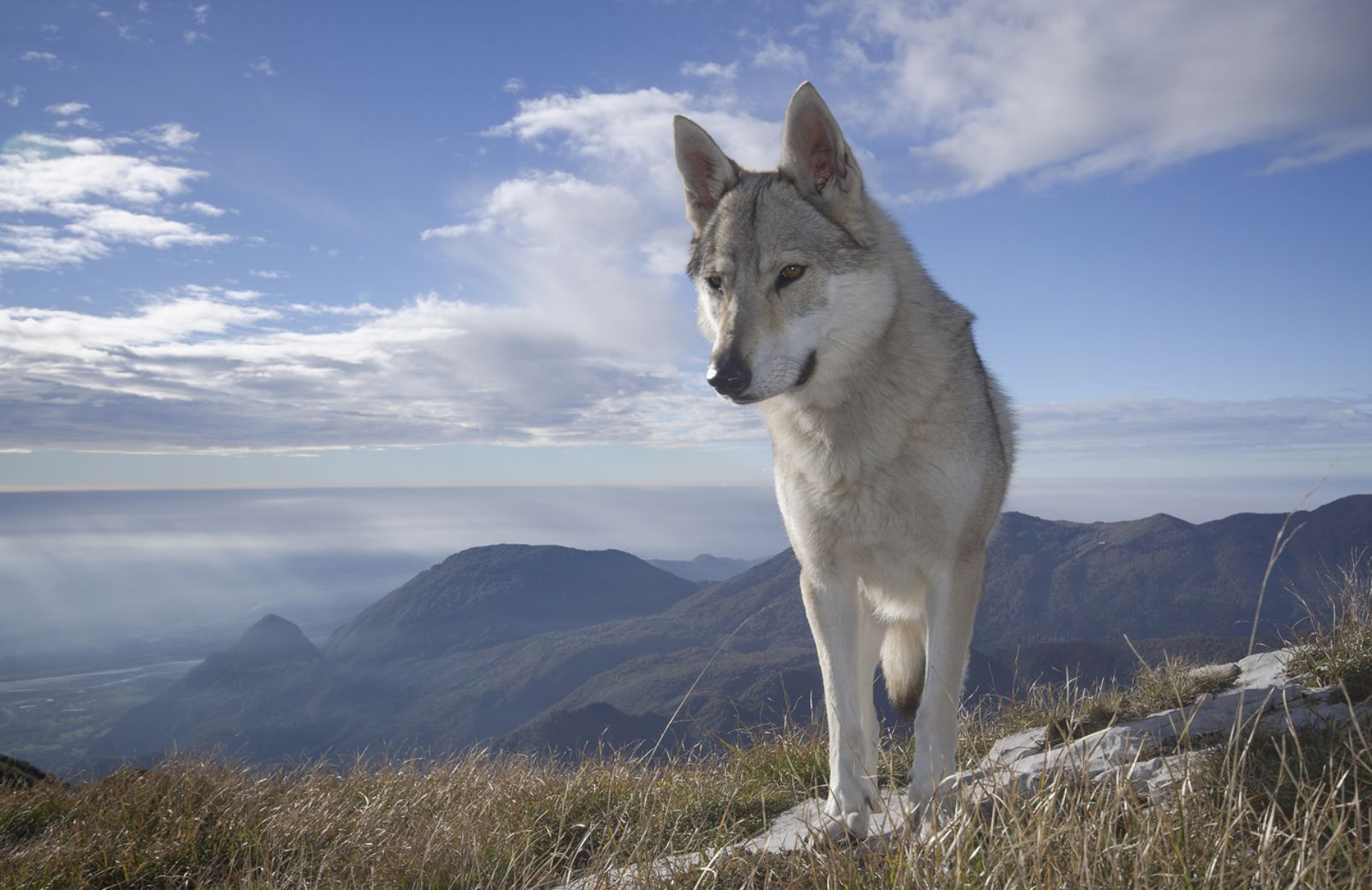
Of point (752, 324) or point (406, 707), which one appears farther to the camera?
point (406, 707)

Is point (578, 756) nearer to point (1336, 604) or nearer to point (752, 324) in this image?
point (752, 324)

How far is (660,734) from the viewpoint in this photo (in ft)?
19.5

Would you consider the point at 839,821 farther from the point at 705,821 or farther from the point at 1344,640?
the point at 1344,640

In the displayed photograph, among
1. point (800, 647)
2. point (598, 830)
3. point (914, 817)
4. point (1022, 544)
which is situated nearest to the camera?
point (914, 817)

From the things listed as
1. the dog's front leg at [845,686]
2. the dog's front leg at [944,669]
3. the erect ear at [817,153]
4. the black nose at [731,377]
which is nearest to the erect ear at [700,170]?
the erect ear at [817,153]

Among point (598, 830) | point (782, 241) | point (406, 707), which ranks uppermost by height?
point (782, 241)

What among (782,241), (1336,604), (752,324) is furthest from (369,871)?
(1336,604)

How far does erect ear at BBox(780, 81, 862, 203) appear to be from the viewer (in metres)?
4.87

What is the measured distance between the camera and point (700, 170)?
5.49m

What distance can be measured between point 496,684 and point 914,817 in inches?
6847

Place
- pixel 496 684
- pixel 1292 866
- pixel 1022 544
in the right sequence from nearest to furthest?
1. pixel 1292 866
2. pixel 1022 544
3. pixel 496 684

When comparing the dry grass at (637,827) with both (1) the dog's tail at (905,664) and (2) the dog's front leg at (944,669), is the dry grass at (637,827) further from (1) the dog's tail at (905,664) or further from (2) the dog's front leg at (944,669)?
(1) the dog's tail at (905,664)

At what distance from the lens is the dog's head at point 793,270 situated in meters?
4.48

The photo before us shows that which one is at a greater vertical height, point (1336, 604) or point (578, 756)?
point (1336, 604)
